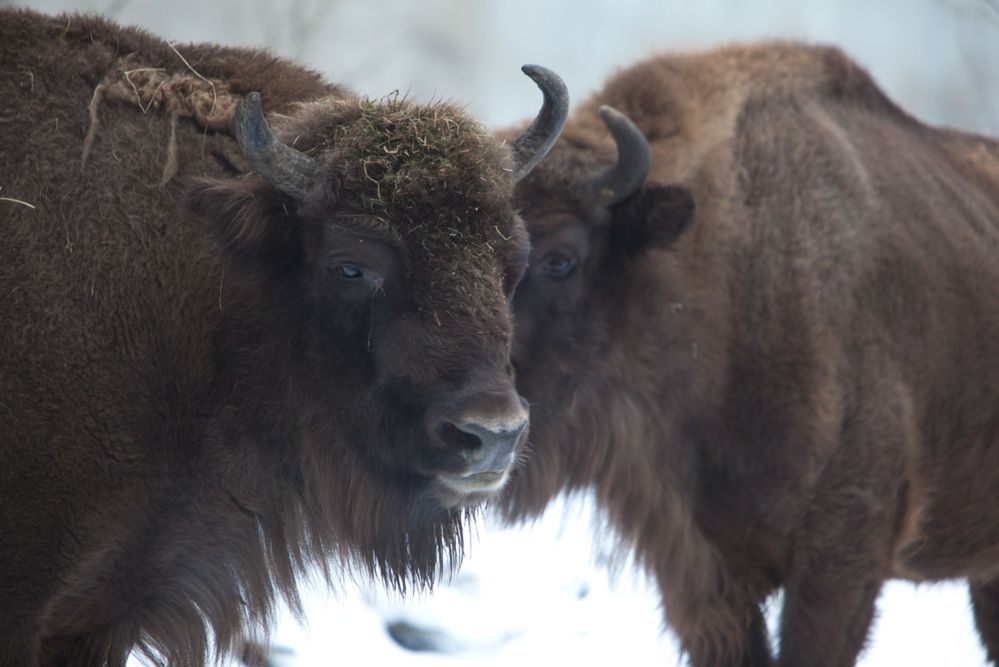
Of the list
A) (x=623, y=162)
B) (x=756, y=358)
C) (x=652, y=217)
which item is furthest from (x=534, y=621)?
(x=623, y=162)

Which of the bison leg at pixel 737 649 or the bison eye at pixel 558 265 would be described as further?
the bison leg at pixel 737 649

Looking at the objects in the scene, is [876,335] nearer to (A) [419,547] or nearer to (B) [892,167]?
(B) [892,167]

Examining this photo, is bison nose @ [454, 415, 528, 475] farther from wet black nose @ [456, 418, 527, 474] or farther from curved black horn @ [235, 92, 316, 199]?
curved black horn @ [235, 92, 316, 199]

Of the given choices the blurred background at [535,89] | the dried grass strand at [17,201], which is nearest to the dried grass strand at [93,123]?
the dried grass strand at [17,201]

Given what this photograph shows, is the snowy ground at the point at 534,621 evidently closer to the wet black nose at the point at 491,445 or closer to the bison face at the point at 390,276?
the bison face at the point at 390,276

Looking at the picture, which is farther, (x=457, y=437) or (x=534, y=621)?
(x=534, y=621)

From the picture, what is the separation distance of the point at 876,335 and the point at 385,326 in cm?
264

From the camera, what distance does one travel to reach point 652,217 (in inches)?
202

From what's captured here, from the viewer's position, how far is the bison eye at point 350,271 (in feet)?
12.0

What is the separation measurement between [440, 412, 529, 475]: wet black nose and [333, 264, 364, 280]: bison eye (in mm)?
561

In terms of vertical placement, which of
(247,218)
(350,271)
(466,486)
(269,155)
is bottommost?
(466,486)

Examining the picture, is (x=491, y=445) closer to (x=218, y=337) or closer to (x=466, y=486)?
(x=466, y=486)

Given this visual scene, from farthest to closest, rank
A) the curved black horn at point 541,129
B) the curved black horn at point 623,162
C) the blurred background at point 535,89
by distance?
the blurred background at point 535,89 < the curved black horn at point 623,162 < the curved black horn at point 541,129

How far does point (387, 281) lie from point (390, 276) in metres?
0.02
